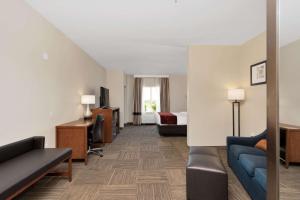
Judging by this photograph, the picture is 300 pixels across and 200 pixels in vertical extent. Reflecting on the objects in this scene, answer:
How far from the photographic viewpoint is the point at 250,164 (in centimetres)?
218

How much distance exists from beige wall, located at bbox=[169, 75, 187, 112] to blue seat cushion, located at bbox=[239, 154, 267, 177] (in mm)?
6645

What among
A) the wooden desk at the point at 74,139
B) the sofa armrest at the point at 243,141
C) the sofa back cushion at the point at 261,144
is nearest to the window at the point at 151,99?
the wooden desk at the point at 74,139

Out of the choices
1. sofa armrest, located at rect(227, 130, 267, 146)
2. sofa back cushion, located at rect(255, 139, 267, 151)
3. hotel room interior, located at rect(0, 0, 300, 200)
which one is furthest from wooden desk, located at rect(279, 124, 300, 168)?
sofa armrest, located at rect(227, 130, 267, 146)

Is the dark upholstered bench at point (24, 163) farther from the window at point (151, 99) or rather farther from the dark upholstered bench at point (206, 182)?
the window at point (151, 99)

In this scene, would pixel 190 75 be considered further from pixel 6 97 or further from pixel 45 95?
pixel 6 97

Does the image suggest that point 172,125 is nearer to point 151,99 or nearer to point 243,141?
point 243,141

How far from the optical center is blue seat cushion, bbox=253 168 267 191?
179cm

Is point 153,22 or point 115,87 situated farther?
point 115,87

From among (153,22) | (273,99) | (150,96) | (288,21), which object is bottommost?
(273,99)

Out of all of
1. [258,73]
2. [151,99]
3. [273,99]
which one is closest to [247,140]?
[258,73]

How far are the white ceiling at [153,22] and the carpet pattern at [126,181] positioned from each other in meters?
2.55

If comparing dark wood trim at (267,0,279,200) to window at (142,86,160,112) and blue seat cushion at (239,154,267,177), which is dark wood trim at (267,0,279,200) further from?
window at (142,86,160,112)

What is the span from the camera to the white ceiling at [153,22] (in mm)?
2611

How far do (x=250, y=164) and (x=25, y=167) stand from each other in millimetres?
2570
